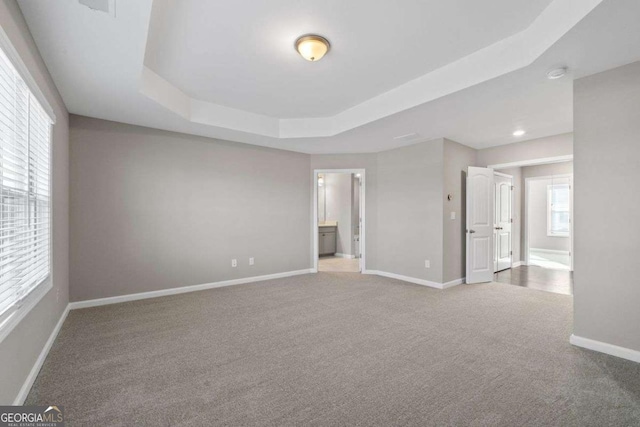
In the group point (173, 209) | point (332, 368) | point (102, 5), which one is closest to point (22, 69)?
point (102, 5)

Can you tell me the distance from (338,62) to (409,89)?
0.93 metres

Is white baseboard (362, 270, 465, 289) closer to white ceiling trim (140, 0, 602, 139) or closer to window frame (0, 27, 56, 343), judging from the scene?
white ceiling trim (140, 0, 602, 139)

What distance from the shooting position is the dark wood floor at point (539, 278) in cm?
490

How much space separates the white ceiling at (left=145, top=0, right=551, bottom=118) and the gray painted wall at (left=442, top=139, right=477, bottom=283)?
2.09 m

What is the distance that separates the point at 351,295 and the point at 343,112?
8.76 ft

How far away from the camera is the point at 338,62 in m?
2.96

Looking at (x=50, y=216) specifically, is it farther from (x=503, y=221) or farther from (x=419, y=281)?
(x=503, y=221)

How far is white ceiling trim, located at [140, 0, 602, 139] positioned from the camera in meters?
2.16

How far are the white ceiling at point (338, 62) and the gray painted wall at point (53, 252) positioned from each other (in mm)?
144

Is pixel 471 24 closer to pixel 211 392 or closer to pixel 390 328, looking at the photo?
pixel 390 328

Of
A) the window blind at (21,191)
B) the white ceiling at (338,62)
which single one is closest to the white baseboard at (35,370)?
the window blind at (21,191)

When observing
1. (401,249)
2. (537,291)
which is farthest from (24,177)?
(537,291)

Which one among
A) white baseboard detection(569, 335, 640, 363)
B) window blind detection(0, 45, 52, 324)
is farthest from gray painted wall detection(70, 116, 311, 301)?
white baseboard detection(569, 335, 640, 363)

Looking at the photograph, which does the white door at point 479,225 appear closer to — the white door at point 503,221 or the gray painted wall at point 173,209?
the white door at point 503,221
